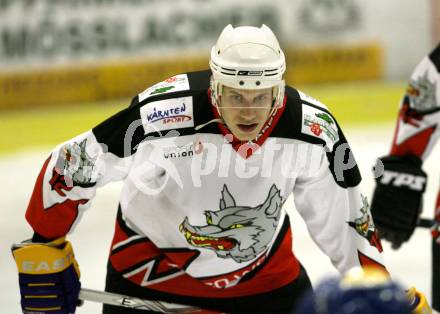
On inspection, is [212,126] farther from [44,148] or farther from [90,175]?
[44,148]

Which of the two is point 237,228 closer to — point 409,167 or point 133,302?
point 133,302

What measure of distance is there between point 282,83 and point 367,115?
393cm

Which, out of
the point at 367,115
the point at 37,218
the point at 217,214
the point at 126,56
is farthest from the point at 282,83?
the point at 126,56

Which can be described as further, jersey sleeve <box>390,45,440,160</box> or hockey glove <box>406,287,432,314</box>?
jersey sleeve <box>390,45,440,160</box>

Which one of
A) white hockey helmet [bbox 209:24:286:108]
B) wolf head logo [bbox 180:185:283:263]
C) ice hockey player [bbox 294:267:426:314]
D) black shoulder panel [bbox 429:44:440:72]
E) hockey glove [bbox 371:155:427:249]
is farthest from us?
hockey glove [bbox 371:155:427:249]

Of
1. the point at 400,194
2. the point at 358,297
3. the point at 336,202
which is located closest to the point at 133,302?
the point at 336,202

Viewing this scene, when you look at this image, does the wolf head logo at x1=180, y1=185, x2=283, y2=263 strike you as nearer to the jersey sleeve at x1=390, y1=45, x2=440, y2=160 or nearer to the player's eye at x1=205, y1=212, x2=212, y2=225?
the player's eye at x1=205, y1=212, x2=212, y2=225

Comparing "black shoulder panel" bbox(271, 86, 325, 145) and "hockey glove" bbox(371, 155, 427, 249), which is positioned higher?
"black shoulder panel" bbox(271, 86, 325, 145)

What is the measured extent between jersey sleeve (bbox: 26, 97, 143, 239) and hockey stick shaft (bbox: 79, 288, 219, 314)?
200mm

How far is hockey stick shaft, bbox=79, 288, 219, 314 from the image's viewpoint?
2545 millimetres

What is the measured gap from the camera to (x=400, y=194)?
3307mm

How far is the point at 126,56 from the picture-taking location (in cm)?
693

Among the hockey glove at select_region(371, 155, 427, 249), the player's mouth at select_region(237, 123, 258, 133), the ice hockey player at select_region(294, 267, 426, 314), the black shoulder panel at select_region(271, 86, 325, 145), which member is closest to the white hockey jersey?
the black shoulder panel at select_region(271, 86, 325, 145)

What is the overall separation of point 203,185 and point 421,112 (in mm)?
1219
